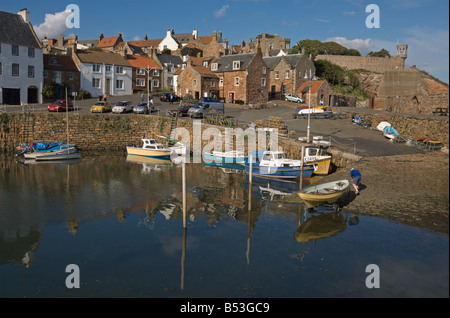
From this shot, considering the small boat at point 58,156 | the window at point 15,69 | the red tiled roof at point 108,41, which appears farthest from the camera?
the red tiled roof at point 108,41

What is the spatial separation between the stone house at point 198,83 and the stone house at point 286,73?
1028 cm

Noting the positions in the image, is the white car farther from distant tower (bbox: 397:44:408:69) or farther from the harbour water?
distant tower (bbox: 397:44:408:69)

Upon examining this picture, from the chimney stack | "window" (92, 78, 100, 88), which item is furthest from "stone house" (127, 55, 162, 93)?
the chimney stack

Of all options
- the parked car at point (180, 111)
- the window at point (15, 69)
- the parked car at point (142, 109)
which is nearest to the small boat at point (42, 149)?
the parked car at point (142, 109)

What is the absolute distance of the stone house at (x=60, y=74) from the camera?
57.1 meters

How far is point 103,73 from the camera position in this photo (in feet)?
206

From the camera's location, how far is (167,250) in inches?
602

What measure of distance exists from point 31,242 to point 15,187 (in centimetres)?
1149

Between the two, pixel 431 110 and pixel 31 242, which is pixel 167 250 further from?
pixel 431 110

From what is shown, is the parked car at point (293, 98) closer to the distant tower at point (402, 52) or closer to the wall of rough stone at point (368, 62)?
the wall of rough stone at point (368, 62)

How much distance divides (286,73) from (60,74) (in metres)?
37.6

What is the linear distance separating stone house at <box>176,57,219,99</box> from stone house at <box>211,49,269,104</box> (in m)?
1.34

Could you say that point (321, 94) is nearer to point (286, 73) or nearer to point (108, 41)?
point (286, 73)
